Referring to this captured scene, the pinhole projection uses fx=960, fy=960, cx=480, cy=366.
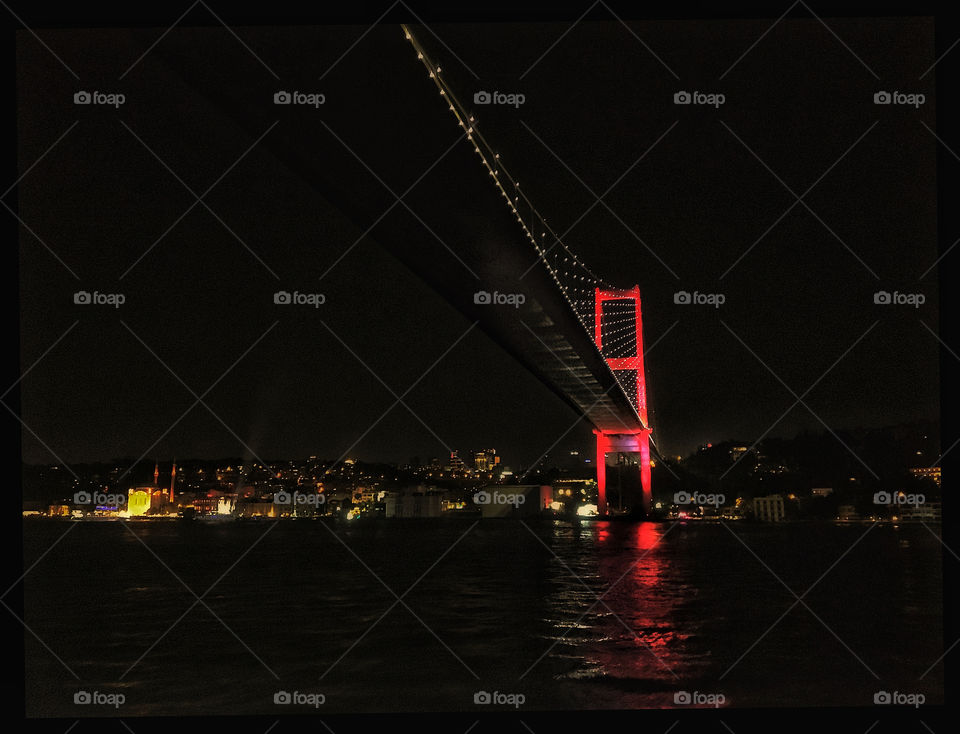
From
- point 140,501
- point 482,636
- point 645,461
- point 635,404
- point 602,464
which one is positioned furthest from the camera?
point 140,501

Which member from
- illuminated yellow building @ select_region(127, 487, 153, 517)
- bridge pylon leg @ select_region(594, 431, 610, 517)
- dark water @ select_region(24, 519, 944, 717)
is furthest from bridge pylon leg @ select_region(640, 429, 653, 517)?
illuminated yellow building @ select_region(127, 487, 153, 517)

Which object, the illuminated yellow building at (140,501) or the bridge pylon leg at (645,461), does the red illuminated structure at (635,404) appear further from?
the illuminated yellow building at (140,501)

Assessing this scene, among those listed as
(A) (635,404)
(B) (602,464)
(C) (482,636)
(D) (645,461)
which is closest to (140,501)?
(B) (602,464)

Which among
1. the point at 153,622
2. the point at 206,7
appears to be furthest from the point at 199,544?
the point at 206,7

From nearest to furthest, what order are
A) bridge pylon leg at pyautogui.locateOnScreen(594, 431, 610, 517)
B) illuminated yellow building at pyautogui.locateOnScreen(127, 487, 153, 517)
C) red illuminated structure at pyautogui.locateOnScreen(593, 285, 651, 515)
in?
red illuminated structure at pyautogui.locateOnScreen(593, 285, 651, 515), bridge pylon leg at pyautogui.locateOnScreen(594, 431, 610, 517), illuminated yellow building at pyautogui.locateOnScreen(127, 487, 153, 517)

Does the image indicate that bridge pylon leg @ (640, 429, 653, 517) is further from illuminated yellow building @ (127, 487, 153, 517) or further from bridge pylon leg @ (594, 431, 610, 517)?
illuminated yellow building @ (127, 487, 153, 517)

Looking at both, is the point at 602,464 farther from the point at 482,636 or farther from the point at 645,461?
the point at 482,636

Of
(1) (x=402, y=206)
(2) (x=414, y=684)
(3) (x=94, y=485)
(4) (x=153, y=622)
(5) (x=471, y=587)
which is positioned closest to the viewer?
(2) (x=414, y=684)

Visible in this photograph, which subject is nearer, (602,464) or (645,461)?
(645,461)

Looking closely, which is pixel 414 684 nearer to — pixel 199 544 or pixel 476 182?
pixel 476 182
